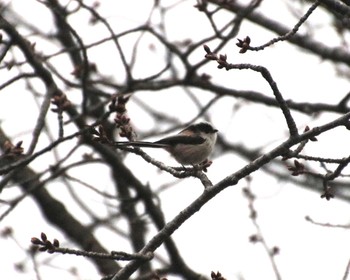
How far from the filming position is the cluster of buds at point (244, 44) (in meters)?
4.07

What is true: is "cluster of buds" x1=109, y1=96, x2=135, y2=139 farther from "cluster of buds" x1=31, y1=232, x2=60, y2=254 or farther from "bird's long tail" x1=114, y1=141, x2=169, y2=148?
"cluster of buds" x1=31, y1=232, x2=60, y2=254

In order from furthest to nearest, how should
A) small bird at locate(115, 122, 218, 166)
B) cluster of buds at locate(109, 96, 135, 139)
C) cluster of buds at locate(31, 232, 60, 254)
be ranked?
small bird at locate(115, 122, 218, 166) → cluster of buds at locate(109, 96, 135, 139) → cluster of buds at locate(31, 232, 60, 254)

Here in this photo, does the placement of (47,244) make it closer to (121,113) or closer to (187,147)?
(121,113)

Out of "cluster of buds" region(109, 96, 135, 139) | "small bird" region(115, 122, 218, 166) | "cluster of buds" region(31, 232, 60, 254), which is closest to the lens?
"cluster of buds" region(31, 232, 60, 254)

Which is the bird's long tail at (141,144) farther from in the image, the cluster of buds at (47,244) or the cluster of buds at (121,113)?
the cluster of buds at (47,244)

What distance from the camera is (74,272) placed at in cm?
852

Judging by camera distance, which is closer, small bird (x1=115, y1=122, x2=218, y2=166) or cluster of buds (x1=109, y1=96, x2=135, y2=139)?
cluster of buds (x1=109, y1=96, x2=135, y2=139)

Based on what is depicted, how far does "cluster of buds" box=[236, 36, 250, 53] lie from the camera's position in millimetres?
4070

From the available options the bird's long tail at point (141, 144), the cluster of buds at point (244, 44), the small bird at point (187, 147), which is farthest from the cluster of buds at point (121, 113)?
the small bird at point (187, 147)

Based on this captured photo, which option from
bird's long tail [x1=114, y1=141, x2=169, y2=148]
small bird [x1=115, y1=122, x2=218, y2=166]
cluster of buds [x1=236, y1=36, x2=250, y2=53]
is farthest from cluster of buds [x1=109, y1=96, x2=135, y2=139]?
small bird [x1=115, y1=122, x2=218, y2=166]

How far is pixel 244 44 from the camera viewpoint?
408 centimetres

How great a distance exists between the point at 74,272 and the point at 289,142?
17.2ft

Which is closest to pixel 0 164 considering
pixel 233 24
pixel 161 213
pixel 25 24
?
pixel 161 213

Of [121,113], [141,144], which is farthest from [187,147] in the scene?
[121,113]
